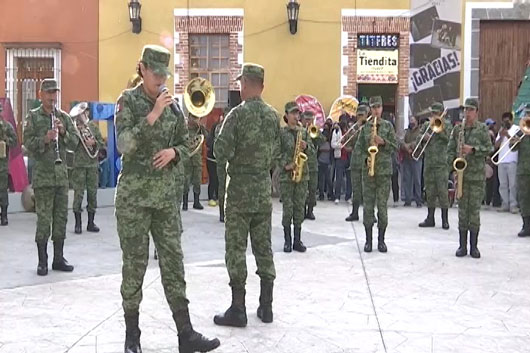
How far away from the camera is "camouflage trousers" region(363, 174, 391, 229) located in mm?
8961

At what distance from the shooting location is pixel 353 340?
5.35 m

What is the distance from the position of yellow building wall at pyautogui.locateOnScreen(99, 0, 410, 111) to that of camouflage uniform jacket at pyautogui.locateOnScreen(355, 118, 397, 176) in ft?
25.8

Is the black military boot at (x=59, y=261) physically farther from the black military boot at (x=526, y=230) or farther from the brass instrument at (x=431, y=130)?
the black military boot at (x=526, y=230)

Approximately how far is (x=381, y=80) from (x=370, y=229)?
883cm

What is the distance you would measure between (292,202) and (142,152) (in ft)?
14.6

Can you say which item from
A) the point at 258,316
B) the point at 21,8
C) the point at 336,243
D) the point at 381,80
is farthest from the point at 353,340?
→ the point at 21,8

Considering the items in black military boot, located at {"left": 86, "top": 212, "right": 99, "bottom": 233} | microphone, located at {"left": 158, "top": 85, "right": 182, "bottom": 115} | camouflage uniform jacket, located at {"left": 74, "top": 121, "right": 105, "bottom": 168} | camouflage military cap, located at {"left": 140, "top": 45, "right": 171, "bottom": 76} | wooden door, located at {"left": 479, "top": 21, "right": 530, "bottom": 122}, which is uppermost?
wooden door, located at {"left": 479, "top": 21, "right": 530, "bottom": 122}

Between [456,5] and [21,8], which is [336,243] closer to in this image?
[456,5]

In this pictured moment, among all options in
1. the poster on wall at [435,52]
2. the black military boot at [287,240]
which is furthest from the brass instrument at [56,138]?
the poster on wall at [435,52]

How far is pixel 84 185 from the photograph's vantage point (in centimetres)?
1103

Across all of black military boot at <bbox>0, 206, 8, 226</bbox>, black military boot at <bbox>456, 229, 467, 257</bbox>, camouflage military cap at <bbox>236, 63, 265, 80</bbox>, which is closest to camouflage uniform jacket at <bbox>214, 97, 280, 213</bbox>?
camouflage military cap at <bbox>236, 63, 265, 80</bbox>

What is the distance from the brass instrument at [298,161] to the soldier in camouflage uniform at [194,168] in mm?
2541

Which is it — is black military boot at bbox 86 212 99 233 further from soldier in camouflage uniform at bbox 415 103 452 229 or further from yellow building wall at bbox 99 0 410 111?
yellow building wall at bbox 99 0 410 111

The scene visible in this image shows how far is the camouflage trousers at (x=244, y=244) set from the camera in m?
5.73
